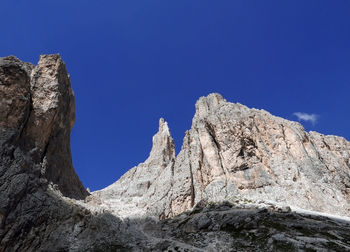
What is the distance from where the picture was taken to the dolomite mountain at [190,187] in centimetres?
3088

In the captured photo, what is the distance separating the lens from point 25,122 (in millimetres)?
43906

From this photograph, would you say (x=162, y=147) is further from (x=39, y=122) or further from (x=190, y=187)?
(x=39, y=122)

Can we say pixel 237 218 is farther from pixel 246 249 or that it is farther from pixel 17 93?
pixel 17 93

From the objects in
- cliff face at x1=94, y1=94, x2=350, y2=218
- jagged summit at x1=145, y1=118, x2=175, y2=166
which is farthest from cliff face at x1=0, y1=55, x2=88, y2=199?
jagged summit at x1=145, y1=118, x2=175, y2=166

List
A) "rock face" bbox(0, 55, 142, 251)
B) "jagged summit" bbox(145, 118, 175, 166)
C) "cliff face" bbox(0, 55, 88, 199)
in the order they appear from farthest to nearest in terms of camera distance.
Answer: "jagged summit" bbox(145, 118, 175, 166)
"cliff face" bbox(0, 55, 88, 199)
"rock face" bbox(0, 55, 142, 251)

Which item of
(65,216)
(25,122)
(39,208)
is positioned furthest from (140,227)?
(25,122)

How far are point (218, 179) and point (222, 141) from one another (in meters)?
Result: 10.0

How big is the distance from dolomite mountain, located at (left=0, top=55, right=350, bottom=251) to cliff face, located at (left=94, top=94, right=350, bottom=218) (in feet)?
0.69

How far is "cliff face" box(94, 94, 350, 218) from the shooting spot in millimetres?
47062

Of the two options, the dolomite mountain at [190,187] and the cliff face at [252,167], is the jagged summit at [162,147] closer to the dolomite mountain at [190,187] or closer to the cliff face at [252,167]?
the dolomite mountain at [190,187]

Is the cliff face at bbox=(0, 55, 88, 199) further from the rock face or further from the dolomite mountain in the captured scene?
the dolomite mountain

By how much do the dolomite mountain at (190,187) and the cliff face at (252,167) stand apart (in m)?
0.21

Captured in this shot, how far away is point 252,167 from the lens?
53.4 metres

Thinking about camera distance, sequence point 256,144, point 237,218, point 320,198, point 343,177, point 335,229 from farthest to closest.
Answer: point 256,144
point 343,177
point 320,198
point 237,218
point 335,229
